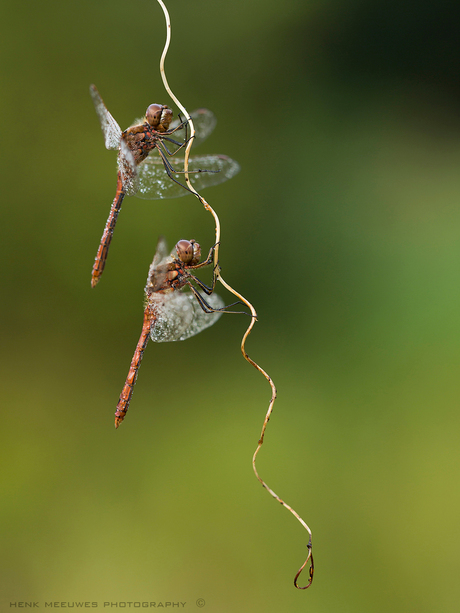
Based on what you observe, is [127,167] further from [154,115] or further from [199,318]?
[199,318]

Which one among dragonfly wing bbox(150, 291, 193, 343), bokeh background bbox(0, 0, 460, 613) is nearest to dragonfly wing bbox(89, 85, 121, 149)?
dragonfly wing bbox(150, 291, 193, 343)

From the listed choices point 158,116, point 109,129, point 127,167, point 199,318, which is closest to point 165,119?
point 158,116

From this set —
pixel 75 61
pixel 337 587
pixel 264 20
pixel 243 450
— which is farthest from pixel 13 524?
pixel 264 20

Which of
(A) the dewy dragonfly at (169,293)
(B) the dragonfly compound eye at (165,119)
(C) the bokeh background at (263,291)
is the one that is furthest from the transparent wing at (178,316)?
(C) the bokeh background at (263,291)

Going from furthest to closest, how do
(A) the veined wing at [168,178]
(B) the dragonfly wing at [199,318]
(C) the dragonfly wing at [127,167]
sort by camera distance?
(B) the dragonfly wing at [199,318] < (A) the veined wing at [168,178] < (C) the dragonfly wing at [127,167]

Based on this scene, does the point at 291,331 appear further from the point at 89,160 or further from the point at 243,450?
the point at 89,160

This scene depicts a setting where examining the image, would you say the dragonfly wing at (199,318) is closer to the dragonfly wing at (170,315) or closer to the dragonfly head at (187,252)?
the dragonfly wing at (170,315)

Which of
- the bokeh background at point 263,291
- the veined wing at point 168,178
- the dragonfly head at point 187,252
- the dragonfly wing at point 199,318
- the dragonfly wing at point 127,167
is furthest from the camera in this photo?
the bokeh background at point 263,291
